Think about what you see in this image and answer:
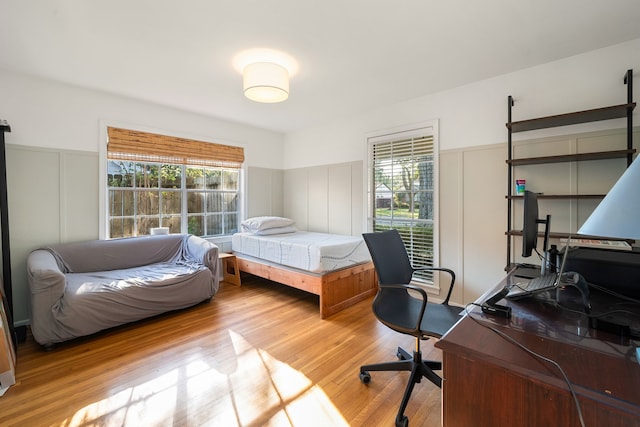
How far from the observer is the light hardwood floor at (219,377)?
161 centimetres

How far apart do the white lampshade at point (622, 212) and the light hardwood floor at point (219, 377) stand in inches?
53.9

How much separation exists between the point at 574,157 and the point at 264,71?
2.74 meters

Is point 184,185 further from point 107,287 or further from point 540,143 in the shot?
point 540,143

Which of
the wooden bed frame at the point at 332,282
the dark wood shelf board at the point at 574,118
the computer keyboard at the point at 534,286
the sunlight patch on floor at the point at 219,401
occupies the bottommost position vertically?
the sunlight patch on floor at the point at 219,401

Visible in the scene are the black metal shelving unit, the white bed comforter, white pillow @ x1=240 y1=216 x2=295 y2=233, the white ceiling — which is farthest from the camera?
white pillow @ x1=240 y1=216 x2=295 y2=233

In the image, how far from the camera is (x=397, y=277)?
6.70 ft

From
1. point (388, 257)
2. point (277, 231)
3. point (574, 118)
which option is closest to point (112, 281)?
point (277, 231)

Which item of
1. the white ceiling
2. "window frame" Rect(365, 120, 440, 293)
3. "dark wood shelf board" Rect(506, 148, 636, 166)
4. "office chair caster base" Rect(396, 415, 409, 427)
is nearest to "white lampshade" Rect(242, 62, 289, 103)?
the white ceiling

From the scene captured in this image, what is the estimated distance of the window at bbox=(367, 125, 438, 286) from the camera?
131 inches

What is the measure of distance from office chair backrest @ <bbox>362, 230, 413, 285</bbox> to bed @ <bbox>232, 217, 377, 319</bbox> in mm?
980

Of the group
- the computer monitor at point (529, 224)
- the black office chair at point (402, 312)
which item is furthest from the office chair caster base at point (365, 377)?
the computer monitor at point (529, 224)

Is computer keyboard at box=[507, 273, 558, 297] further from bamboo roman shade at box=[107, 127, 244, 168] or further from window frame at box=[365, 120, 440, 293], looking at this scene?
bamboo roman shade at box=[107, 127, 244, 168]

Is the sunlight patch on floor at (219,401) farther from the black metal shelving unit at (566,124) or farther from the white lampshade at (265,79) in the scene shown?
A: the white lampshade at (265,79)

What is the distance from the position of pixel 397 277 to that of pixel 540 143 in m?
1.98
